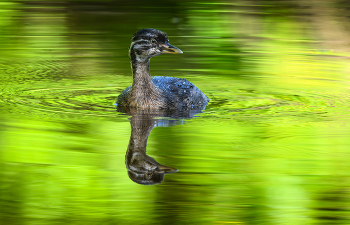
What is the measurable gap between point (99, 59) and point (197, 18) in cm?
611

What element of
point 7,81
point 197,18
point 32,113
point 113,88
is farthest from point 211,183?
point 197,18

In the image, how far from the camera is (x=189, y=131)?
810 centimetres

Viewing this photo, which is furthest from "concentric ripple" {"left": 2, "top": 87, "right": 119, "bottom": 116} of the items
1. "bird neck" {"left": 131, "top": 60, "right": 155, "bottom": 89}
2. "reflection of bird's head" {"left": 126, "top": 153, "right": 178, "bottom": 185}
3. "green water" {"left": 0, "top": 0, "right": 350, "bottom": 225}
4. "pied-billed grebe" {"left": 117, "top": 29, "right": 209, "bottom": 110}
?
"reflection of bird's head" {"left": 126, "top": 153, "right": 178, "bottom": 185}

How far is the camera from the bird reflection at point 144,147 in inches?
254

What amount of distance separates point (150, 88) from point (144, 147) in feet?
7.22

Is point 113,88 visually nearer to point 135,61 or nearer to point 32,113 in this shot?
point 135,61

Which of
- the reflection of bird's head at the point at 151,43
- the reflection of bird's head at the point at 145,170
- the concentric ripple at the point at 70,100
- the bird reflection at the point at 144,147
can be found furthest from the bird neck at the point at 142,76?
the reflection of bird's head at the point at 145,170

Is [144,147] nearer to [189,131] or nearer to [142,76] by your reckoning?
[189,131]

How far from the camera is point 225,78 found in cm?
Result: 1162

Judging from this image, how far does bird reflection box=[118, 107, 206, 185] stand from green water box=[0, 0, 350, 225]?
0.10m

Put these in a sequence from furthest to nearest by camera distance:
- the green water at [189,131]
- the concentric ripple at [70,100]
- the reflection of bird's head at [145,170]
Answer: the concentric ripple at [70,100]
the reflection of bird's head at [145,170]
the green water at [189,131]

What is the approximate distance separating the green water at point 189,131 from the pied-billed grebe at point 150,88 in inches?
15.3

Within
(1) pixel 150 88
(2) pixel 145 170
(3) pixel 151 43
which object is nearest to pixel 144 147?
(2) pixel 145 170

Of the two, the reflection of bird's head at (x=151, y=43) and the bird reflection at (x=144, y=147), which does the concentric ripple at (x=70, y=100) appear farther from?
the reflection of bird's head at (x=151, y=43)
